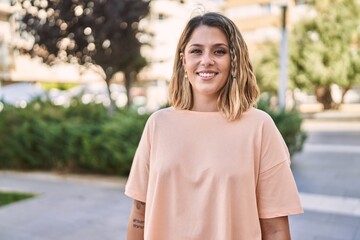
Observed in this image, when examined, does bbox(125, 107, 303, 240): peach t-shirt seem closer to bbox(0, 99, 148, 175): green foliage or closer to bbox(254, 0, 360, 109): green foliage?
bbox(0, 99, 148, 175): green foliage

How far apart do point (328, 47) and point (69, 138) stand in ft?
55.0

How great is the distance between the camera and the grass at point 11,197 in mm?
5527

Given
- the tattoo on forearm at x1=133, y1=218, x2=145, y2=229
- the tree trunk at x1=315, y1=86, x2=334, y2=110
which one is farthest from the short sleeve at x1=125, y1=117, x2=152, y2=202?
the tree trunk at x1=315, y1=86, x2=334, y2=110

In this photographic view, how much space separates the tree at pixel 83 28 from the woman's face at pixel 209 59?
6.09m

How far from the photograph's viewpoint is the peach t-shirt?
1.32 meters

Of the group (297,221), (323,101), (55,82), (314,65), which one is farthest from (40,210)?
(55,82)

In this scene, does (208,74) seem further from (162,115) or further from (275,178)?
(275,178)

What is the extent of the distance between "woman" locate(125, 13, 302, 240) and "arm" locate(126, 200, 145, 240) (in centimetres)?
6

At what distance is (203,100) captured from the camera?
1.47m

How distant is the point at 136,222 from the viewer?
5.22 ft

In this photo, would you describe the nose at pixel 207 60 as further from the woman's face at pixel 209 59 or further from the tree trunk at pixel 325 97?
the tree trunk at pixel 325 97

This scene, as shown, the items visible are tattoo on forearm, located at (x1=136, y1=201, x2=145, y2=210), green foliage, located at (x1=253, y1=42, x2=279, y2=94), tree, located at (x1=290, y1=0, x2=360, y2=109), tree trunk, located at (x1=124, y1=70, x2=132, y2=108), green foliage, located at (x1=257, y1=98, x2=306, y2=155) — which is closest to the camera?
tattoo on forearm, located at (x1=136, y1=201, x2=145, y2=210)

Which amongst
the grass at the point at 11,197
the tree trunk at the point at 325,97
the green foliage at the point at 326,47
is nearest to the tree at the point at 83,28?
the grass at the point at 11,197

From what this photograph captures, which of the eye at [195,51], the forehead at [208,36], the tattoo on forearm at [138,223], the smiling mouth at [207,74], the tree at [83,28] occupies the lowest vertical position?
the tattoo on forearm at [138,223]
